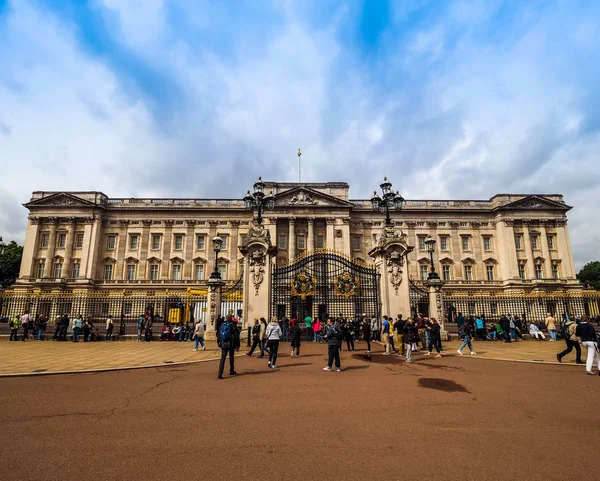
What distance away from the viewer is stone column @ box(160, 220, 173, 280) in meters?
47.4

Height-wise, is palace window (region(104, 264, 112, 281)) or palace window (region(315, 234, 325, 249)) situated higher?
palace window (region(315, 234, 325, 249))

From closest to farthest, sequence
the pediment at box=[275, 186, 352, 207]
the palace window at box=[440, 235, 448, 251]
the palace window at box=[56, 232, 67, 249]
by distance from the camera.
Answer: the pediment at box=[275, 186, 352, 207] < the palace window at box=[56, 232, 67, 249] < the palace window at box=[440, 235, 448, 251]

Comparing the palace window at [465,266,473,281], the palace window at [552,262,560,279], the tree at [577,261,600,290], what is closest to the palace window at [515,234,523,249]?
the palace window at [552,262,560,279]

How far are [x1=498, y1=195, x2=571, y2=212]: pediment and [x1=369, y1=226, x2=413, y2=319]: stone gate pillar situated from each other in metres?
40.8

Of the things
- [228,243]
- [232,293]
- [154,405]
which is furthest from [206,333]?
[228,243]

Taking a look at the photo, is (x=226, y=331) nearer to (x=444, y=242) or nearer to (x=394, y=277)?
(x=394, y=277)

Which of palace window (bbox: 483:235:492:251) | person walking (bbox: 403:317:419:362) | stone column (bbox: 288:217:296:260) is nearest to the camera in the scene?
person walking (bbox: 403:317:419:362)

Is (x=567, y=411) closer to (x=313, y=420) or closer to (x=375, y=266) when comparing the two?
(x=313, y=420)

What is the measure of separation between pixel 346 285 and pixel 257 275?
5.07 metres

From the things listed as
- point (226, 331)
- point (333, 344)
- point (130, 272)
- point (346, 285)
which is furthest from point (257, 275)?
point (130, 272)

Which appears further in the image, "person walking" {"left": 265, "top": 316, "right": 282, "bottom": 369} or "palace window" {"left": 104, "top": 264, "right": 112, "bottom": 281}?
"palace window" {"left": 104, "top": 264, "right": 112, "bottom": 281}

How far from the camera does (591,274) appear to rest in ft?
242

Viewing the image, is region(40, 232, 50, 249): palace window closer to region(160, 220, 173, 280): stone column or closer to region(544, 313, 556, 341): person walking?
region(160, 220, 173, 280): stone column

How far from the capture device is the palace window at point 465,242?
49.3 m
